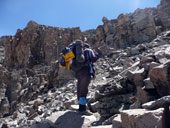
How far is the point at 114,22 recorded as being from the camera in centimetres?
3153

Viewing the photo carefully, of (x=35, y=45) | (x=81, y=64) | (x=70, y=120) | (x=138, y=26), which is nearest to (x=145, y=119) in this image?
(x=70, y=120)

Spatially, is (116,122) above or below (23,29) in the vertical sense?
below

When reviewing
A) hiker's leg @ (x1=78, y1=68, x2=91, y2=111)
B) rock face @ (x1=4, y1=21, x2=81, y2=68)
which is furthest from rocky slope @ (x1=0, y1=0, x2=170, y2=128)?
hiker's leg @ (x1=78, y1=68, x2=91, y2=111)

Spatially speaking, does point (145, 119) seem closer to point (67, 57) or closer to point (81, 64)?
point (81, 64)

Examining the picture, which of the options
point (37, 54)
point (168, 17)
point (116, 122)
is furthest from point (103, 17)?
point (116, 122)

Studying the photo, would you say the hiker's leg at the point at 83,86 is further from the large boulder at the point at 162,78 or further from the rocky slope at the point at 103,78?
the large boulder at the point at 162,78

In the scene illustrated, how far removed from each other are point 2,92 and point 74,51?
28415mm

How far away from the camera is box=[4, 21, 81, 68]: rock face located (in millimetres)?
37500

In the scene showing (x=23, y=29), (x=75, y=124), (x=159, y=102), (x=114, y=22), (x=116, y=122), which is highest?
(x=23, y=29)

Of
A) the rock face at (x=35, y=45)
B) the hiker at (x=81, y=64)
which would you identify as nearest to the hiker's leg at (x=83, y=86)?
the hiker at (x=81, y=64)

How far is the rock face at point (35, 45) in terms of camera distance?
37500 mm

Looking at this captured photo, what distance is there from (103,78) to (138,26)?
1767 cm

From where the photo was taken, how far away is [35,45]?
1507 inches

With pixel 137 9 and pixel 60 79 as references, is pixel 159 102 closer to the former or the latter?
pixel 60 79
